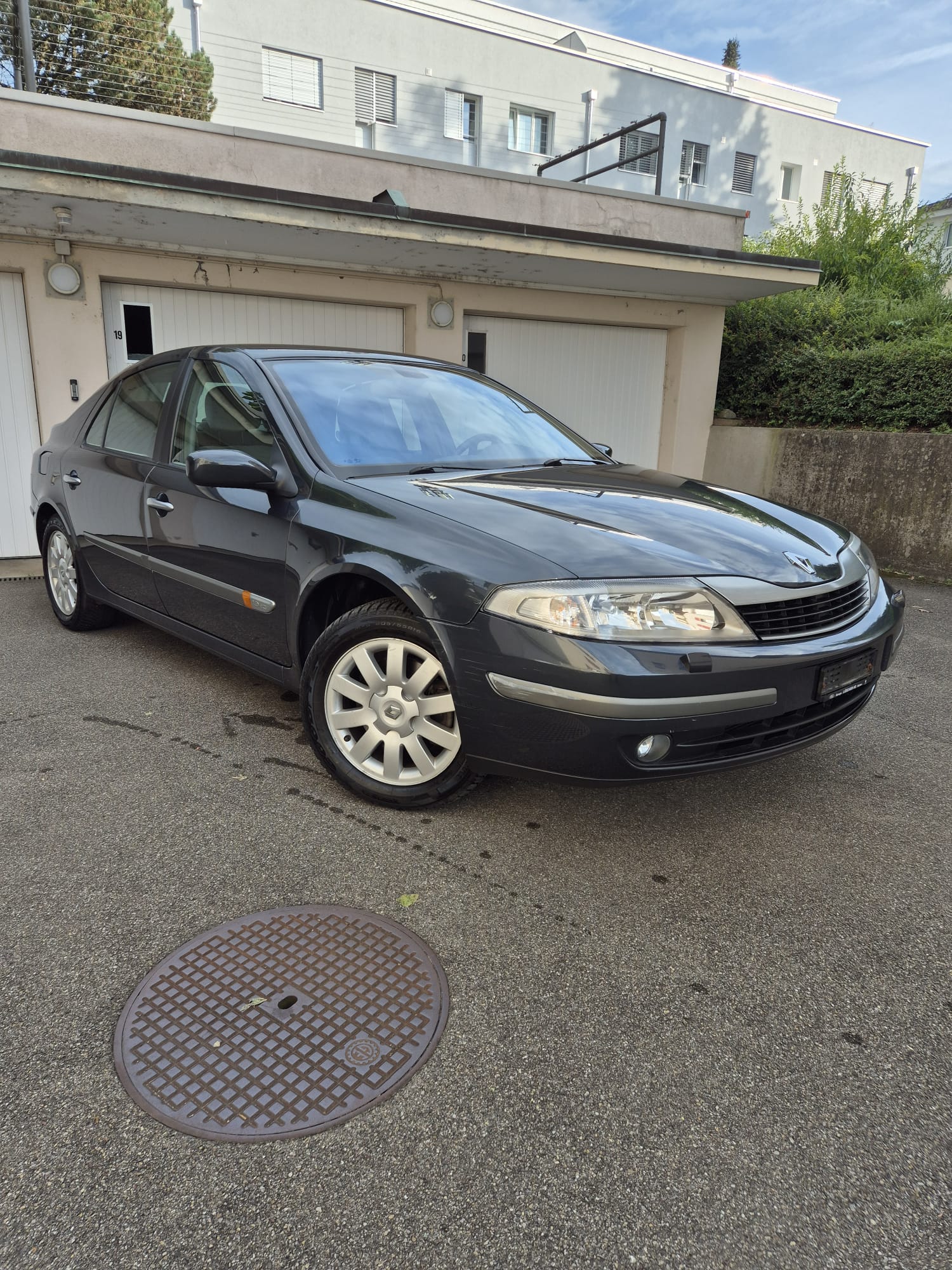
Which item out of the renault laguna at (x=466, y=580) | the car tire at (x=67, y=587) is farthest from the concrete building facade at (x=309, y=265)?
the renault laguna at (x=466, y=580)

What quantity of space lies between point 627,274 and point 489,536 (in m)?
7.04

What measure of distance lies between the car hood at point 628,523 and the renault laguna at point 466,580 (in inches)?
0.5

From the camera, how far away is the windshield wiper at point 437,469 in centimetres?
322

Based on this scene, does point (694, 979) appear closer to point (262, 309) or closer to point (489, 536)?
point (489, 536)

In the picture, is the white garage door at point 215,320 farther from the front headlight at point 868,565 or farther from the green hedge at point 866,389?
the front headlight at point 868,565

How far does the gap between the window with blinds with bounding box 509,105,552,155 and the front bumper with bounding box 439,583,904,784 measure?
929 inches

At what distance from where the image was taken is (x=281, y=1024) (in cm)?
193

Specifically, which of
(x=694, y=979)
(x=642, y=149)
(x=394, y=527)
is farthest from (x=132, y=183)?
(x=642, y=149)

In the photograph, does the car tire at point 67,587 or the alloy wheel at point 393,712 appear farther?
the car tire at point 67,587

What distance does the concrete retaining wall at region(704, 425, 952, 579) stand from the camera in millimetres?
7633

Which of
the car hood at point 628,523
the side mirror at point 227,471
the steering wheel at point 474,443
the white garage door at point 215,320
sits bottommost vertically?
the car hood at point 628,523

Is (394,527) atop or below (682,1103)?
atop

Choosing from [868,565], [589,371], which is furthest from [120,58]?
[868,565]

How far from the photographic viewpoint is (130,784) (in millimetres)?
3160
